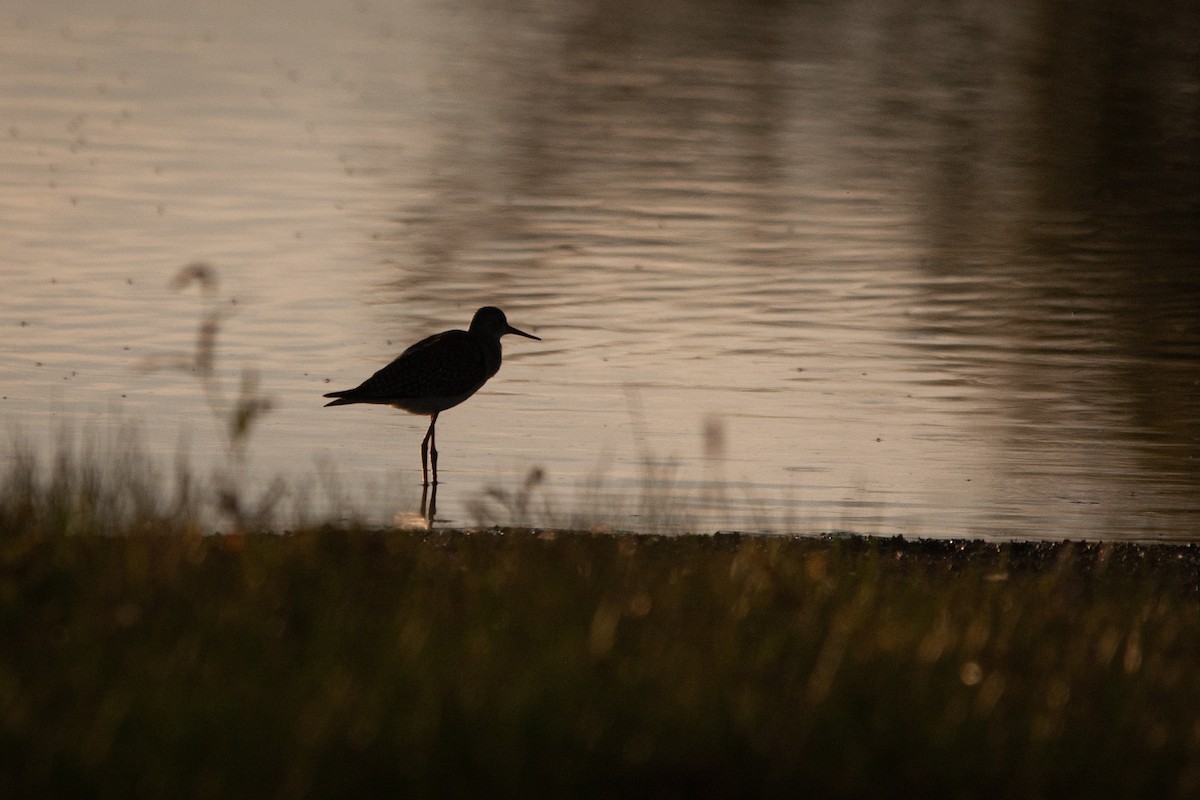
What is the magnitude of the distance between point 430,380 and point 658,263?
7495 millimetres

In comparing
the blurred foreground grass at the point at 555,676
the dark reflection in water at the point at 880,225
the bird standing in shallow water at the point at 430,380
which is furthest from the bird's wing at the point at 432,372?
the blurred foreground grass at the point at 555,676

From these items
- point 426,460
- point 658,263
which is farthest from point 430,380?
point 658,263

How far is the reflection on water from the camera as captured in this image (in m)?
13.4

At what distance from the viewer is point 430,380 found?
13.3 metres

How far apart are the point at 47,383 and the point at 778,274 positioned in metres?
7.57

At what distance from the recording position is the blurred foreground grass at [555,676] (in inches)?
269

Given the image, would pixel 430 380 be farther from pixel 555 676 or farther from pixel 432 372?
pixel 555 676

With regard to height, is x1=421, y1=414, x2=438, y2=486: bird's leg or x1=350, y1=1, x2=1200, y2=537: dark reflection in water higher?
x1=350, y1=1, x2=1200, y2=537: dark reflection in water

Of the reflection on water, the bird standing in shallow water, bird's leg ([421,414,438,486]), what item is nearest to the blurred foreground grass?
the reflection on water

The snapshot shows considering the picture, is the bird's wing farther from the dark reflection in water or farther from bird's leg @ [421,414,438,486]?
the dark reflection in water

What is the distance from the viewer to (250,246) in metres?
20.6

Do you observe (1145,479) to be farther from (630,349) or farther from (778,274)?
(778,274)

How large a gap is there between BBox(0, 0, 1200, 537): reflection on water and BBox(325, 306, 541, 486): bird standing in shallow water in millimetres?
354

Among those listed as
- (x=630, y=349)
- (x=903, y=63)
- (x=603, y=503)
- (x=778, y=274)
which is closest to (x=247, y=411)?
(x=603, y=503)
